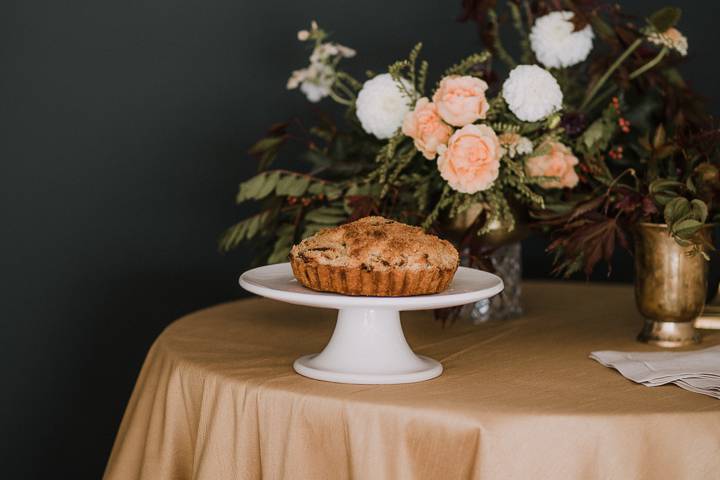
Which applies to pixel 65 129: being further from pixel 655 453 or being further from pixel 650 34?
pixel 655 453

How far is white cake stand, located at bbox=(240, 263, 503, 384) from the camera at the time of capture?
1.41 metres

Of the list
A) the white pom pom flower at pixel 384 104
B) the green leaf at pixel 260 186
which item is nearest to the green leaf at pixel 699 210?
the white pom pom flower at pixel 384 104

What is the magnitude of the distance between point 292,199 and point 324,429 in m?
0.75

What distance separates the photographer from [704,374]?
1439mm

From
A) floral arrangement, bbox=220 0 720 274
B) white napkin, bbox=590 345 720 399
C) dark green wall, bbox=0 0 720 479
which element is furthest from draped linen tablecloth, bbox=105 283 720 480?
dark green wall, bbox=0 0 720 479

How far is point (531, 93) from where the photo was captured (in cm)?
176

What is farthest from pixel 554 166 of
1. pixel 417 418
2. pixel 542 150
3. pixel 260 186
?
pixel 417 418

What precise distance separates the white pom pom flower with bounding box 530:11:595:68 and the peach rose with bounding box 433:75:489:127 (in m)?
0.29

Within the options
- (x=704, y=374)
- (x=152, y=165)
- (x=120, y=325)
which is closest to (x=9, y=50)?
(x=152, y=165)

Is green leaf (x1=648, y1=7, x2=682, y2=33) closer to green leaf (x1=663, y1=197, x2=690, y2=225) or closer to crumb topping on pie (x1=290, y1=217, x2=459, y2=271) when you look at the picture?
green leaf (x1=663, y1=197, x2=690, y2=225)

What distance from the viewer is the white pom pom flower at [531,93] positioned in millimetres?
1754

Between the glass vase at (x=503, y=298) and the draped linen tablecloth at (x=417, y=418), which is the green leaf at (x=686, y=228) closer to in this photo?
the draped linen tablecloth at (x=417, y=418)

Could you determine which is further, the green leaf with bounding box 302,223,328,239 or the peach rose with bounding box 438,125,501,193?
the green leaf with bounding box 302,223,328,239

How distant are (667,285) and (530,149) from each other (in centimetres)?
34
